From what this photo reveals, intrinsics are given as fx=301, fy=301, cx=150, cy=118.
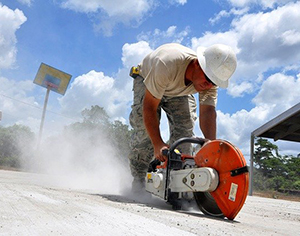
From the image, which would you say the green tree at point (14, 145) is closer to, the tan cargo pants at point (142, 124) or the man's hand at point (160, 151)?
the tan cargo pants at point (142, 124)

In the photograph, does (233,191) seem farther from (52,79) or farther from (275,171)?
(52,79)

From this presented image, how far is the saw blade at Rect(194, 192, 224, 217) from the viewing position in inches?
99.2

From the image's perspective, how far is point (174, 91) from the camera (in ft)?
11.4

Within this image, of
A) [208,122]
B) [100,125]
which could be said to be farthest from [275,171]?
[100,125]

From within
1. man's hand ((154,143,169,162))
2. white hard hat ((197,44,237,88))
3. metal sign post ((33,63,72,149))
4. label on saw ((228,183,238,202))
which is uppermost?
A: metal sign post ((33,63,72,149))

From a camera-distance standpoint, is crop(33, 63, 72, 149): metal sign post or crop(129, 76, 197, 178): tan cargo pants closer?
crop(129, 76, 197, 178): tan cargo pants

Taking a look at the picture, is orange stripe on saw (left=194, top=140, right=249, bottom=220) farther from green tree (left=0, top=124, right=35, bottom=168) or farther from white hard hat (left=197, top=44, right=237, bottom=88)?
green tree (left=0, top=124, right=35, bottom=168)

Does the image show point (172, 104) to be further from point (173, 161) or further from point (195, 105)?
point (173, 161)

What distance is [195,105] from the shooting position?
4.30 metres

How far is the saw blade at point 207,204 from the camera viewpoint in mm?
2519

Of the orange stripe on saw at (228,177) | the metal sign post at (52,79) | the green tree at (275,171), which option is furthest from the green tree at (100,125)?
the orange stripe on saw at (228,177)

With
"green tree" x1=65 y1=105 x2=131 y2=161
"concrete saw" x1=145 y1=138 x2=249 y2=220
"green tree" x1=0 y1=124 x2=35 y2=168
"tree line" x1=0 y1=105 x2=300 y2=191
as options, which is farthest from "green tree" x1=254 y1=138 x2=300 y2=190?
"green tree" x1=0 y1=124 x2=35 y2=168

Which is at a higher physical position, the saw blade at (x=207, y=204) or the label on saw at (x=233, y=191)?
the label on saw at (x=233, y=191)

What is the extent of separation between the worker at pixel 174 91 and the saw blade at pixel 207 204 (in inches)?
18.5
